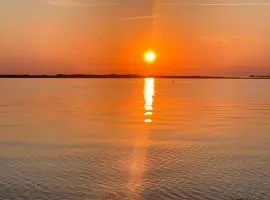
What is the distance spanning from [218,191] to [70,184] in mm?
Answer: 5086

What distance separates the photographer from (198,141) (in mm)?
28109

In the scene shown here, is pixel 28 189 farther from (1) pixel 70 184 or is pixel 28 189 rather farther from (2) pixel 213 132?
(2) pixel 213 132

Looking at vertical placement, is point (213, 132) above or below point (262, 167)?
above

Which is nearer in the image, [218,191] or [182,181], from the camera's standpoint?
[218,191]

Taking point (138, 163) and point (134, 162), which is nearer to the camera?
point (138, 163)

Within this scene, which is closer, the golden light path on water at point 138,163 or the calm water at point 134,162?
the calm water at point 134,162

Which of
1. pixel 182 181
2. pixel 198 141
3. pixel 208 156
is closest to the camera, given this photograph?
pixel 182 181

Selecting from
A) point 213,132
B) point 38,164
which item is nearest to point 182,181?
point 38,164

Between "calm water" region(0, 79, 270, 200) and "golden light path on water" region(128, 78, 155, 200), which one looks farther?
"golden light path on water" region(128, 78, 155, 200)

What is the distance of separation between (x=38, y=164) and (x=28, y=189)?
4.56 meters

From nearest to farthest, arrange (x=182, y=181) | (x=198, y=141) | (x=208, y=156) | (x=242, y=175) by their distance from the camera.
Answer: (x=182, y=181) → (x=242, y=175) → (x=208, y=156) → (x=198, y=141)

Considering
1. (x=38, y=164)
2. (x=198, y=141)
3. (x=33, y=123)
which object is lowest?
(x=38, y=164)

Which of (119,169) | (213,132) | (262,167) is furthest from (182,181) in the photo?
(213,132)

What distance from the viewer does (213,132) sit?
32969 mm
